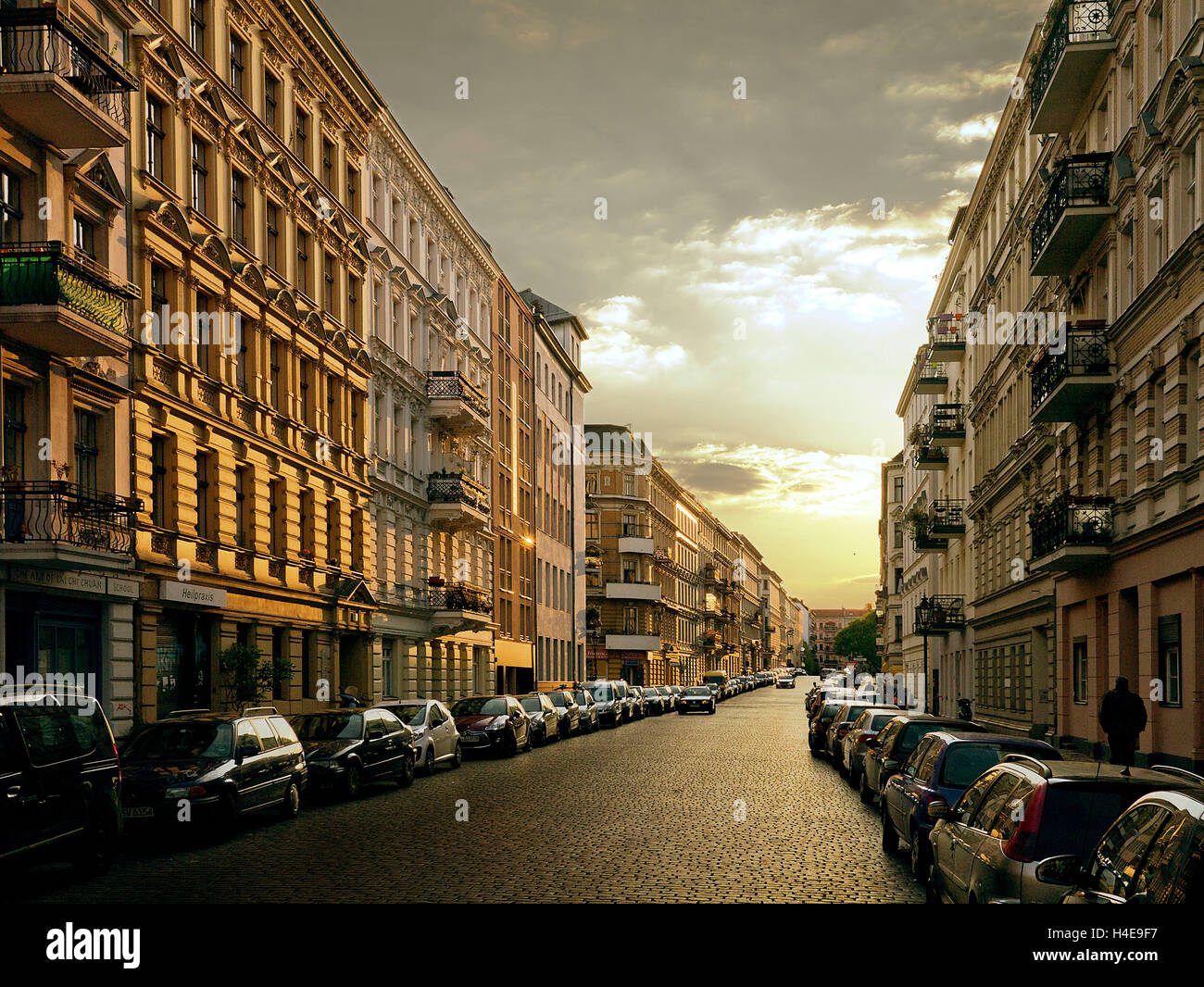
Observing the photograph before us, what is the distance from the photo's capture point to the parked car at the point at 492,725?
30.2 meters

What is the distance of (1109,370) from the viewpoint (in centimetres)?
2575

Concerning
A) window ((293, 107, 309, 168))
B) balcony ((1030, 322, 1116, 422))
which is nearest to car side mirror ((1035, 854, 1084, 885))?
balcony ((1030, 322, 1116, 422))

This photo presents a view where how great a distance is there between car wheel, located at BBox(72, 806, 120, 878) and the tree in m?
133

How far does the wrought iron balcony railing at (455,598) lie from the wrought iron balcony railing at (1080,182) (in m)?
23.9

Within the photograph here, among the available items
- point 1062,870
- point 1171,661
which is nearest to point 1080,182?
point 1171,661

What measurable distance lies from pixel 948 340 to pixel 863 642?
10947 centimetres

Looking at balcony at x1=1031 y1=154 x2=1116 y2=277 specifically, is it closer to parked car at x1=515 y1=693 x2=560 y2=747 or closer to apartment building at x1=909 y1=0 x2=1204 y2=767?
apartment building at x1=909 y1=0 x2=1204 y2=767

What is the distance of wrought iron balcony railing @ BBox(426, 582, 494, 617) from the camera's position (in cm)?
4384

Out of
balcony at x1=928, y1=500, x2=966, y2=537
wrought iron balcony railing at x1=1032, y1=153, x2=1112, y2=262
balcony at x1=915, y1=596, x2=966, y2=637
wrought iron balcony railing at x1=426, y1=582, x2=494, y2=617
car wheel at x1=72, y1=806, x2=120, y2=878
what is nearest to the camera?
car wheel at x1=72, y1=806, x2=120, y2=878

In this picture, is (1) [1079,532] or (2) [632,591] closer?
(1) [1079,532]

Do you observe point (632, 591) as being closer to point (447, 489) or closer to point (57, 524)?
point (447, 489)
